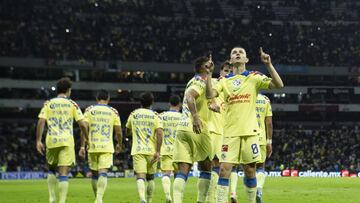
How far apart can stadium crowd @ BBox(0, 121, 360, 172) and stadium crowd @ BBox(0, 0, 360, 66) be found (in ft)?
24.9

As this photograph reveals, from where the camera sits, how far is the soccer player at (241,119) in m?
11.2

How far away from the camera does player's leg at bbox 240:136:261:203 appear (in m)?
11.2

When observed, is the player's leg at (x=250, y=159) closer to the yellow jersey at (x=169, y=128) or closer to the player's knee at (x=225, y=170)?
the player's knee at (x=225, y=170)

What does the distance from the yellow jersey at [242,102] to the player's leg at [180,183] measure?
3.90 ft

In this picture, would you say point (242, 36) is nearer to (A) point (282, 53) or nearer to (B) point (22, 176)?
(A) point (282, 53)

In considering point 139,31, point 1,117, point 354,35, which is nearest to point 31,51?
point 1,117

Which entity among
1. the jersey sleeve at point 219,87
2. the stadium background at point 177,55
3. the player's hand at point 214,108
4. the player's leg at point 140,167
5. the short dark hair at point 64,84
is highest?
the stadium background at point 177,55

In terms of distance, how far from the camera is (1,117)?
205 feet

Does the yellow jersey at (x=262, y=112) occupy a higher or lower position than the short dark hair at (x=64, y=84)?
lower

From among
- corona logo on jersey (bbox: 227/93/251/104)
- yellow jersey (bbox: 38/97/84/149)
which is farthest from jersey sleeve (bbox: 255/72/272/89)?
yellow jersey (bbox: 38/97/84/149)

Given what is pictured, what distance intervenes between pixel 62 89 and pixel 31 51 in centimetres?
4932

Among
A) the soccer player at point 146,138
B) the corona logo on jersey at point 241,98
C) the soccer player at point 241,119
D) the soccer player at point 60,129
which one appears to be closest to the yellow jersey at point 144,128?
the soccer player at point 146,138

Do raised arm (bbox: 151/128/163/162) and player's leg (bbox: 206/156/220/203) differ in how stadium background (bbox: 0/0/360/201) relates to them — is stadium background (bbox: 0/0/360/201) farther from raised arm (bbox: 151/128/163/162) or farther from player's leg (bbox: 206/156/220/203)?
player's leg (bbox: 206/156/220/203)

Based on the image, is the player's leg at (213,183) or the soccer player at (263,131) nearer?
the player's leg at (213,183)
